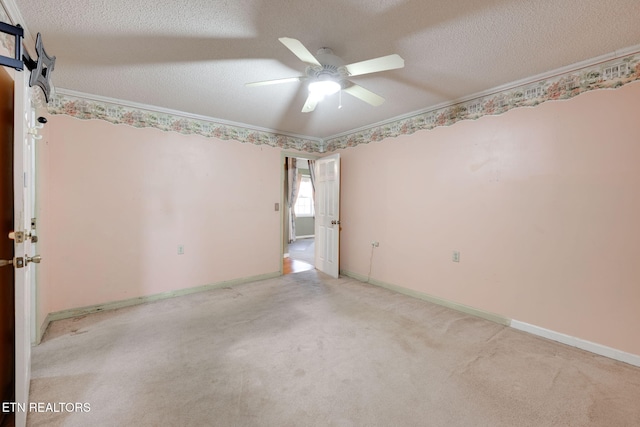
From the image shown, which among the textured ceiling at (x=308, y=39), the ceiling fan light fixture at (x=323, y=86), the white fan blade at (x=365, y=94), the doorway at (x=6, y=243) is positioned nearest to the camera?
the doorway at (x=6, y=243)

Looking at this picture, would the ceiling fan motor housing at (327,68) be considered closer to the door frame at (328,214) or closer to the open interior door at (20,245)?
the open interior door at (20,245)

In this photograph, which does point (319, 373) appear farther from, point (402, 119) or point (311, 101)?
point (402, 119)

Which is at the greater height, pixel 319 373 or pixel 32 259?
pixel 32 259

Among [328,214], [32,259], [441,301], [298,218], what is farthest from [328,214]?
[298,218]

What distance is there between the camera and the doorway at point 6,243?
5.05 ft

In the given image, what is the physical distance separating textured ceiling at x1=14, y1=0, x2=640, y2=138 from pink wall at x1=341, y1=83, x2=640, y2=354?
54 centimetres

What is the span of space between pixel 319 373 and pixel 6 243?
2.15 m

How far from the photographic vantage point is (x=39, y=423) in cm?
153

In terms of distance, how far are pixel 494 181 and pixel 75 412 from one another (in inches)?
153

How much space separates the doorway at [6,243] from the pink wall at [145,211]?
1170 mm

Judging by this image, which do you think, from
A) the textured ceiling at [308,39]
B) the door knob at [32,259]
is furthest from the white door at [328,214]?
the door knob at [32,259]

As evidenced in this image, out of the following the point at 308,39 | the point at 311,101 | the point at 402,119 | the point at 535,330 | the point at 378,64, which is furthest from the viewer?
the point at 402,119

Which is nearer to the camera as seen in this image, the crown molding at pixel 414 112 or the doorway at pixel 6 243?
the doorway at pixel 6 243

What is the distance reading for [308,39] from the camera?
196cm
